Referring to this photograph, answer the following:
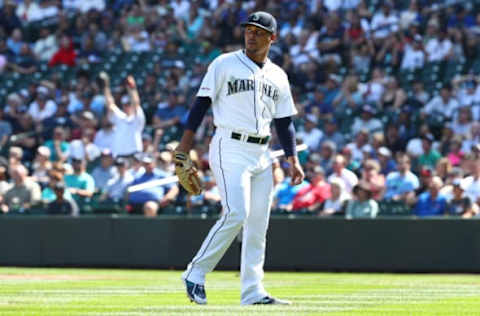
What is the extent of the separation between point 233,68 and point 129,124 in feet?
31.0

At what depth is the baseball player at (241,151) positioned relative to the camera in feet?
26.0

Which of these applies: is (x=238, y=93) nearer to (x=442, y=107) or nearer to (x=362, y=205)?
(x=362, y=205)

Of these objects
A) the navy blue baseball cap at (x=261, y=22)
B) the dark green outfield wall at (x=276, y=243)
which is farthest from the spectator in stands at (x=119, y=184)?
the navy blue baseball cap at (x=261, y=22)

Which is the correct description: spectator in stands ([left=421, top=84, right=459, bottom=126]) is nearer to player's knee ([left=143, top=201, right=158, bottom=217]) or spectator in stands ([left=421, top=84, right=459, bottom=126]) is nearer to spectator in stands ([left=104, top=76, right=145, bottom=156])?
spectator in stands ([left=104, top=76, right=145, bottom=156])

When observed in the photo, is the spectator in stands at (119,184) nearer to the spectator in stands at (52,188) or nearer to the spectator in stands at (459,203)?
Result: the spectator in stands at (52,188)

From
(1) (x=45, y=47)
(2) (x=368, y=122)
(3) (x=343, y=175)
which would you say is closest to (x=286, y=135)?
(3) (x=343, y=175)

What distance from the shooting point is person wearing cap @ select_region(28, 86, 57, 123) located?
2117 cm

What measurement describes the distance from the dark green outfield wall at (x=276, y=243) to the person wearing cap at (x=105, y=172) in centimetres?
165

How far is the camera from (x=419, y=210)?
50.4 feet

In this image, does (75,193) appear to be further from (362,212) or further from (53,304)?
(53,304)

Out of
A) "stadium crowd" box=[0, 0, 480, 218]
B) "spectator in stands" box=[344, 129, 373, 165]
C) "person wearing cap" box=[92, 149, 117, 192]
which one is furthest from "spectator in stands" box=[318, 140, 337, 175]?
"person wearing cap" box=[92, 149, 117, 192]

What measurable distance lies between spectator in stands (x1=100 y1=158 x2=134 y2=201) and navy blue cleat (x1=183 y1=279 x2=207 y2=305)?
896 centimetres

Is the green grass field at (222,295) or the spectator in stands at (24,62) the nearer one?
the green grass field at (222,295)

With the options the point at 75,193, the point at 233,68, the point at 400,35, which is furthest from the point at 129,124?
the point at 233,68
